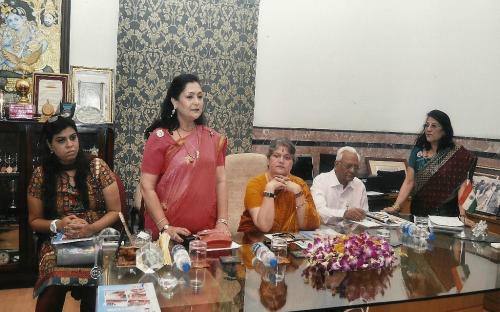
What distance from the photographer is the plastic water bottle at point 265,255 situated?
199cm

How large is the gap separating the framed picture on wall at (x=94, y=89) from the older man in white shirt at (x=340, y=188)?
6.03 feet

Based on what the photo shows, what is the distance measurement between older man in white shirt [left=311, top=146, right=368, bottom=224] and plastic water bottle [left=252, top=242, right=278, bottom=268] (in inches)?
39.5

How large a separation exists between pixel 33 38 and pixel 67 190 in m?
1.77

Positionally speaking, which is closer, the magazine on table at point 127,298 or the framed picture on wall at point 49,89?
the magazine on table at point 127,298

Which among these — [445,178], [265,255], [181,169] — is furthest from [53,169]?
[445,178]

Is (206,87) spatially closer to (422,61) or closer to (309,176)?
(309,176)

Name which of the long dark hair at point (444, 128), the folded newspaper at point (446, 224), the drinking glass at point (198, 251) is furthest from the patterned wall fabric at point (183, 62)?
the drinking glass at point (198, 251)

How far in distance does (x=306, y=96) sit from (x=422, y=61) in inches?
56.2

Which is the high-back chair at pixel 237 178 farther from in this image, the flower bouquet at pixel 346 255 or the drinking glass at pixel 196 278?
the drinking glass at pixel 196 278

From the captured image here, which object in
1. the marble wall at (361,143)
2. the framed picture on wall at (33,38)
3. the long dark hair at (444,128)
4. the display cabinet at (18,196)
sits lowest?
the display cabinet at (18,196)

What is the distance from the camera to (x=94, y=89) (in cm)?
388

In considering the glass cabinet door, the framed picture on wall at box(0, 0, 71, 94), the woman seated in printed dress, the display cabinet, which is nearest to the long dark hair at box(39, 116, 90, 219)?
the woman seated in printed dress

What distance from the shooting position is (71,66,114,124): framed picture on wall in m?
3.82

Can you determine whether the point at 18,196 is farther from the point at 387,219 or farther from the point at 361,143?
the point at 361,143
